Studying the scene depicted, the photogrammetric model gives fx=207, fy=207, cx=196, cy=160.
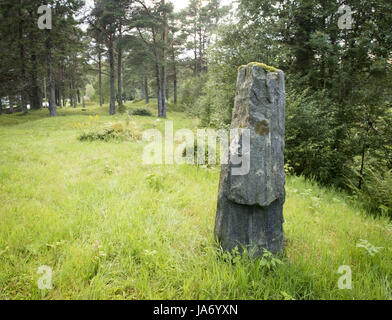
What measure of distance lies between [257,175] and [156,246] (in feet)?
4.54

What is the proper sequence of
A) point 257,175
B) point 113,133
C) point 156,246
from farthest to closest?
point 113,133 → point 156,246 → point 257,175

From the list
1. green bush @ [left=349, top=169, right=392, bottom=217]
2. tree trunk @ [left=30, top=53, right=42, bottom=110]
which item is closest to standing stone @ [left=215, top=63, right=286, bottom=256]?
green bush @ [left=349, top=169, right=392, bottom=217]

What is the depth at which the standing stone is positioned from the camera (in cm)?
205

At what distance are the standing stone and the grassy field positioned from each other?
9.7 inches

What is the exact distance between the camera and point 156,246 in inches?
92.8

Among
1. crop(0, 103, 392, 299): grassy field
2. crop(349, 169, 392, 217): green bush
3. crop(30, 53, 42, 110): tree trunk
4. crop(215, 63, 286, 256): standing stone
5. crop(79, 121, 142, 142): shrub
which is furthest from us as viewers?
crop(30, 53, 42, 110): tree trunk

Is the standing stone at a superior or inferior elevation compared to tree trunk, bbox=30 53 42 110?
inferior

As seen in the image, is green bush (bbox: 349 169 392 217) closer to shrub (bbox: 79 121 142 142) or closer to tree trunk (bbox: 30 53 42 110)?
shrub (bbox: 79 121 142 142)

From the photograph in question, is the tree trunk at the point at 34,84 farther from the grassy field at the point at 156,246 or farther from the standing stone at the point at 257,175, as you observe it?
the standing stone at the point at 257,175

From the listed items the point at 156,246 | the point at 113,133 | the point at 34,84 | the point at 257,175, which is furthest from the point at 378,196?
the point at 34,84

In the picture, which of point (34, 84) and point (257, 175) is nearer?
point (257, 175)

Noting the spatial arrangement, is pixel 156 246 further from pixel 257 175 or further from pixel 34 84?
pixel 34 84

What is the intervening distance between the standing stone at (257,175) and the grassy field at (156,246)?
245 millimetres
